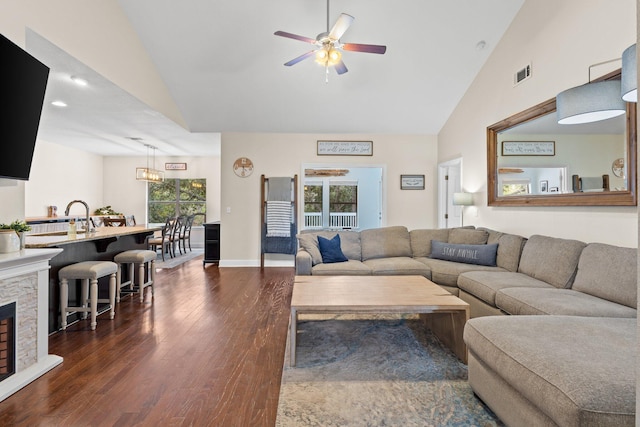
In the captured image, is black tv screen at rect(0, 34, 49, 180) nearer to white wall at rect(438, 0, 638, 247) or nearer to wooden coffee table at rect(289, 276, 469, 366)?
wooden coffee table at rect(289, 276, 469, 366)

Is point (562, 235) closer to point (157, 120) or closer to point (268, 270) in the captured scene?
point (268, 270)

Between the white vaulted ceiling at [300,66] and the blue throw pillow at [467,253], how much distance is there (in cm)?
261

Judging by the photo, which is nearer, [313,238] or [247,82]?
[313,238]

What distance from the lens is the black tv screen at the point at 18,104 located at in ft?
7.27

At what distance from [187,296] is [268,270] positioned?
6.12ft

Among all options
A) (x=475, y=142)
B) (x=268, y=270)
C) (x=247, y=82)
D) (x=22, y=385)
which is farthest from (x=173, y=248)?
(x=475, y=142)

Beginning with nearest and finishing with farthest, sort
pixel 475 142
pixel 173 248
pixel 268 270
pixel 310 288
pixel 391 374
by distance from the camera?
pixel 391 374
pixel 310 288
pixel 475 142
pixel 268 270
pixel 173 248

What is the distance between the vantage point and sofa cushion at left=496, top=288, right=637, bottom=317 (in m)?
2.15

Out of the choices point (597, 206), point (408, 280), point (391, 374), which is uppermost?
point (597, 206)

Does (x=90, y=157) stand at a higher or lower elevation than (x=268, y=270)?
higher

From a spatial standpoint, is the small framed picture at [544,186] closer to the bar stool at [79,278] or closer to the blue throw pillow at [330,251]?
the blue throw pillow at [330,251]

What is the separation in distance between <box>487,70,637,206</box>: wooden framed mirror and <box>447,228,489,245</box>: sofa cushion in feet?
1.60

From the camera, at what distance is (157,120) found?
5.23 meters

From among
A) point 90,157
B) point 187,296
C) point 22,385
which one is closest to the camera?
point 22,385
